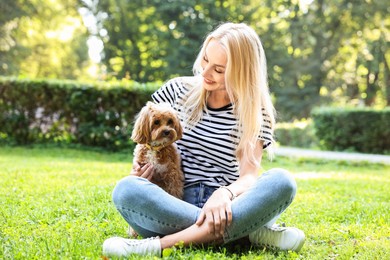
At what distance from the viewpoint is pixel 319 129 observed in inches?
680

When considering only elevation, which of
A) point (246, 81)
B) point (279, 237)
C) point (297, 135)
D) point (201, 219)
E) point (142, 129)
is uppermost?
point (246, 81)

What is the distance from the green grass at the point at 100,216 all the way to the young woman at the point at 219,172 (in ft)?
0.53

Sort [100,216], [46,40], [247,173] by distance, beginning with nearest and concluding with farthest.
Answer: [247,173]
[100,216]
[46,40]

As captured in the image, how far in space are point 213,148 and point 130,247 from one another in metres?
0.96

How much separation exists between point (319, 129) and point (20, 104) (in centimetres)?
1034

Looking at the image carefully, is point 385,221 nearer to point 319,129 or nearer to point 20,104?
point 20,104

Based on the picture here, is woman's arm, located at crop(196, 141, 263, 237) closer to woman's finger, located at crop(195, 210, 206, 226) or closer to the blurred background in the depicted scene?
woman's finger, located at crop(195, 210, 206, 226)

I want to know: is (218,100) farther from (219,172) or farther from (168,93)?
(219,172)

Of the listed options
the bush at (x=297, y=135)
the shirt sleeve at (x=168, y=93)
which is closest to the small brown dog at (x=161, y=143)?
the shirt sleeve at (x=168, y=93)

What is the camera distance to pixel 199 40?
2923 cm

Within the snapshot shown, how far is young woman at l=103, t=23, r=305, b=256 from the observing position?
2.99 m

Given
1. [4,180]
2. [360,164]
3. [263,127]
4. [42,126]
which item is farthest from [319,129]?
[263,127]

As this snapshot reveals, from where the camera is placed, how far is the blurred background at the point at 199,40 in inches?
1148

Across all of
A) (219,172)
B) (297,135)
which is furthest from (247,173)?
(297,135)
